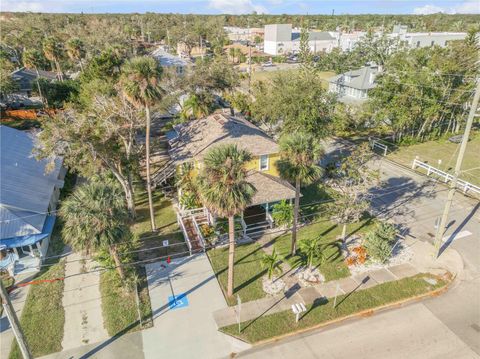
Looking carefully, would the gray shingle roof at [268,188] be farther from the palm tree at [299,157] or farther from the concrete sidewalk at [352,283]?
the concrete sidewalk at [352,283]

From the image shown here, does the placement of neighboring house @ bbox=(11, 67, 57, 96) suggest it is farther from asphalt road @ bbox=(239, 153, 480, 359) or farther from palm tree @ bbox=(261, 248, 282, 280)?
asphalt road @ bbox=(239, 153, 480, 359)

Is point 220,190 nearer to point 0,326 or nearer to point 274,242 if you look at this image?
point 274,242

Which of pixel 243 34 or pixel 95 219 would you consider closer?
pixel 95 219

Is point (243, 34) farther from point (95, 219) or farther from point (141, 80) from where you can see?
point (95, 219)

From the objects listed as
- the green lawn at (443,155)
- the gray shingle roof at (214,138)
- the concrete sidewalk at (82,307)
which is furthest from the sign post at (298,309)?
the green lawn at (443,155)

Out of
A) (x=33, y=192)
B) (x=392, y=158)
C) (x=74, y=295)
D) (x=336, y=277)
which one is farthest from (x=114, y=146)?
(x=392, y=158)

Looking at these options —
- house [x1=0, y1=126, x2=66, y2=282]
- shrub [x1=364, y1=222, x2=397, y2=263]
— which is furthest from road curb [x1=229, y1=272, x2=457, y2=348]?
house [x1=0, y1=126, x2=66, y2=282]

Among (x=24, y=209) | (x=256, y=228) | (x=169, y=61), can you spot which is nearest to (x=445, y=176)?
(x=256, y=228)
